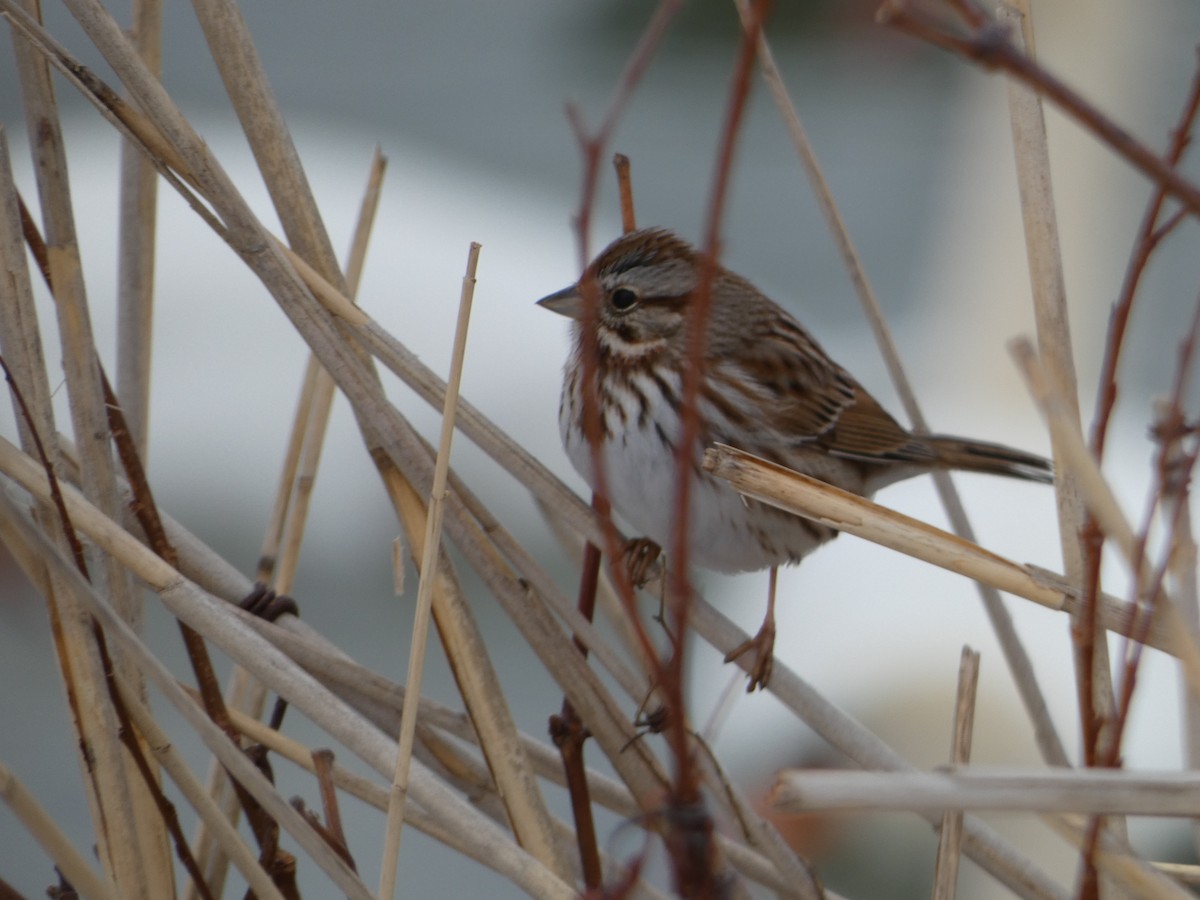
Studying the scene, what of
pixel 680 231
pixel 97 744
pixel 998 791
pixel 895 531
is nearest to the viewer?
pixel 998 791

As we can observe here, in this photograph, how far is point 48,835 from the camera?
1307 millimetres

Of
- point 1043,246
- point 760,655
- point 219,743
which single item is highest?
point 1043,246

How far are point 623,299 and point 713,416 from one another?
234 millimetres

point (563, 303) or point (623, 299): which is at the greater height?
point (623, 299)

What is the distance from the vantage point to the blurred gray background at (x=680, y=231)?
3453mm

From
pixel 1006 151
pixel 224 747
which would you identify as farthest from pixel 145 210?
pixel 1006 151

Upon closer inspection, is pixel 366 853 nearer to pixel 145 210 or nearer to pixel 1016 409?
pixel 145 210

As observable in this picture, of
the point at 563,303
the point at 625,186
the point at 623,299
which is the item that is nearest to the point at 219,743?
the point at 625,186

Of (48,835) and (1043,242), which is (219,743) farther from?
(1043,242)

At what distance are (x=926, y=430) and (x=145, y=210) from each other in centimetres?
107

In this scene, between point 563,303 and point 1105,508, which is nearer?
point 1105,508

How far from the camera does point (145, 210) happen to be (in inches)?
71.3

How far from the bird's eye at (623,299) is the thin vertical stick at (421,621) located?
92 cm

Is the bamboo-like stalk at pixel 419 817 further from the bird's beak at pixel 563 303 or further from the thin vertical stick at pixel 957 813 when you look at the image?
the bird's beak at pixel 563 303
